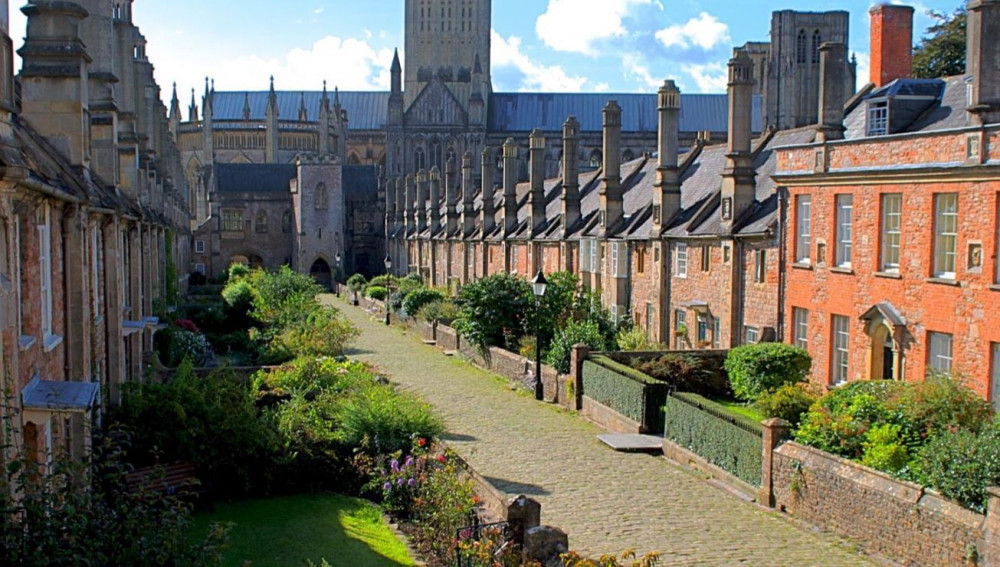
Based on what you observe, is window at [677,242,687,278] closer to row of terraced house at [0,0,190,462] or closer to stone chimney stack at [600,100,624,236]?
stone chimney stack at [600,100,624,236]

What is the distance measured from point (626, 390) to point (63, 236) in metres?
13.3

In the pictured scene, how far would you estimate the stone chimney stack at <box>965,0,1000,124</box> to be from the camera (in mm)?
22516

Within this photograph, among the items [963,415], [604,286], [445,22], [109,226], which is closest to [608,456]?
[963,415]

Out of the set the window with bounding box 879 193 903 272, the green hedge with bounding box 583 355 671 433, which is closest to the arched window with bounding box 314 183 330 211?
the green hedge with bounding box 583 355 671 433

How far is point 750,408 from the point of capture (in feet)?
84.0

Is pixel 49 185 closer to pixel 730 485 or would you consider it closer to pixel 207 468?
pixel 207 468

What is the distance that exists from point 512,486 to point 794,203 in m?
13.1

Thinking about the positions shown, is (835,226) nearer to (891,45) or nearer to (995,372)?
(995,372)

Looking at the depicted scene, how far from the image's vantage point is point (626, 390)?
80.6 feet

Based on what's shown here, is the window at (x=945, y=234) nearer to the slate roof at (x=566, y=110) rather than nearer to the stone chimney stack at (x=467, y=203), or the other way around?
the stone chimney stack at (x=467, y=203)

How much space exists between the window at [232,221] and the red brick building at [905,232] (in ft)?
218

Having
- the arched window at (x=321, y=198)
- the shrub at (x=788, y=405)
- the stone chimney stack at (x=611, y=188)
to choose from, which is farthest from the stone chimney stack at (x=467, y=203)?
the shrub at (x=788, y=405)

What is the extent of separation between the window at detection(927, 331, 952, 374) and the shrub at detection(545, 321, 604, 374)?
10355mm

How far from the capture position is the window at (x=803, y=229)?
91.2 ft
